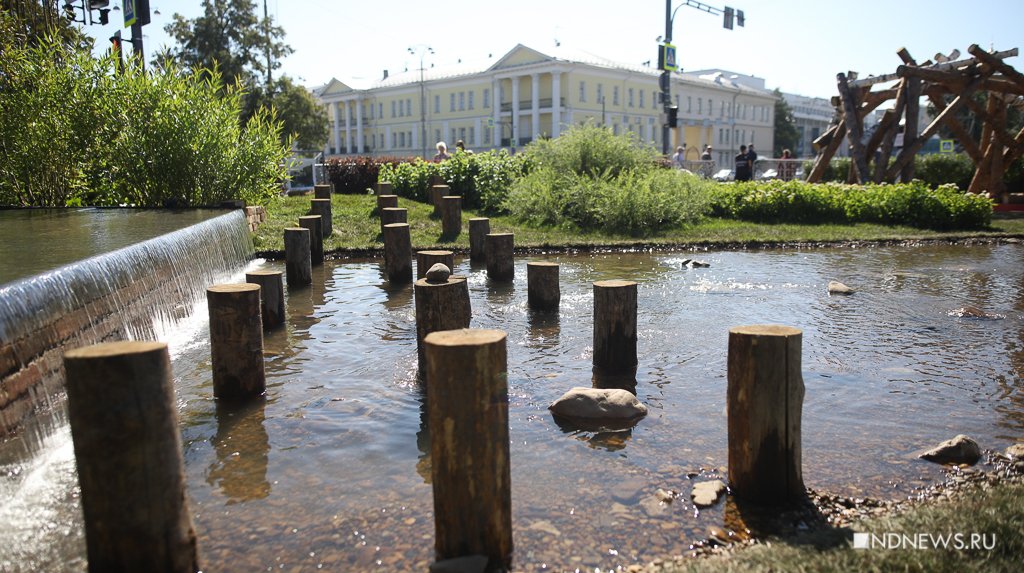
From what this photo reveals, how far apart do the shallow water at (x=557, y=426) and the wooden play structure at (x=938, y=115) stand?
11319 millimetres

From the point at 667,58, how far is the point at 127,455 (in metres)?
27.8

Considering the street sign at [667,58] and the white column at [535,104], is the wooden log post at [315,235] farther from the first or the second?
the white column at [535,104]

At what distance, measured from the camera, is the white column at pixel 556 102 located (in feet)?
212

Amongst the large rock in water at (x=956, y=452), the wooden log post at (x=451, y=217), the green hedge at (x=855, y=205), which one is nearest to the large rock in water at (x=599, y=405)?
the large rock in water at (x=956, y=452)

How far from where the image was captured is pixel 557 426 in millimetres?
5141

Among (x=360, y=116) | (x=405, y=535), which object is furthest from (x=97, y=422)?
(x=360, y=116)

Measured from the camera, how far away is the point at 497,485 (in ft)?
10.7

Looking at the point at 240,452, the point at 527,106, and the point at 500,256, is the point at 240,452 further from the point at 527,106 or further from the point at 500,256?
the point at 527,106

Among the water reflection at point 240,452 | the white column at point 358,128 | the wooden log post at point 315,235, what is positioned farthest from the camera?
the white column at point 358,128

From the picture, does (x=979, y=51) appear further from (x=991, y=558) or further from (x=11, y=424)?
(x=11, y=424)

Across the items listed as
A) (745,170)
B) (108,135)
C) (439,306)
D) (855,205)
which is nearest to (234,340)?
(439,306)

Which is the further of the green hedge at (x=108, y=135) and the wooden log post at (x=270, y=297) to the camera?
the green hedge at (x=108, y=135)

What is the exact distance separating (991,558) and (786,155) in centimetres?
3016

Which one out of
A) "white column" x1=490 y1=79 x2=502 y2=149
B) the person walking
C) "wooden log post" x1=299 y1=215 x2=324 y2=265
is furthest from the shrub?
"white column" x1=490 y1=79 x2=502 y2=149
